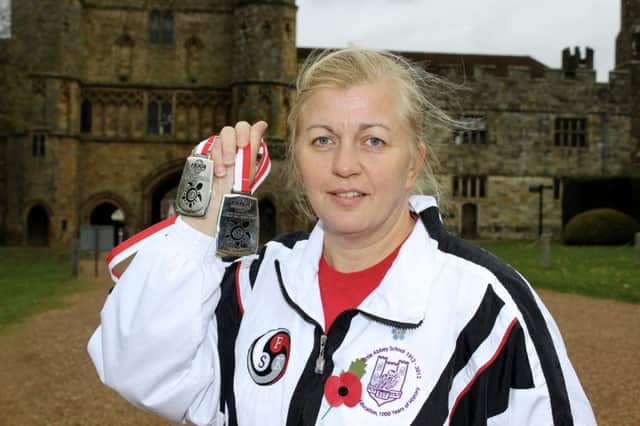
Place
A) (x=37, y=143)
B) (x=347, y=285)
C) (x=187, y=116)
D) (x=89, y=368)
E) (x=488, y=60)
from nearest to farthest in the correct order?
(x=347, y=285) → (x=89, y=368) → (x=37, y=143) → (x=187, y=116) → (x=488, y=60)

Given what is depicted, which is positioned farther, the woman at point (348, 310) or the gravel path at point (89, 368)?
the gravel path at point (89, 368)

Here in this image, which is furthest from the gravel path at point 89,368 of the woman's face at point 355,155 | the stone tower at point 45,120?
the stone tower at point 45,120

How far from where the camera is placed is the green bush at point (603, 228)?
22.0m

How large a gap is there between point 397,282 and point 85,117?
25.7 meters

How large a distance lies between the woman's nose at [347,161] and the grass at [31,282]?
25.7ft

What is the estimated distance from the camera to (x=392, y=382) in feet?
4.94

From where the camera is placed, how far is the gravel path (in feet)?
16.6

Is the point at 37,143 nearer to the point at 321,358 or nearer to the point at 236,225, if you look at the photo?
the point at 236,225

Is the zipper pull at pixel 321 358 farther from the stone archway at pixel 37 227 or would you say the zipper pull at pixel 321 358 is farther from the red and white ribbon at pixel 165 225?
the stone archway at pixel 37 227

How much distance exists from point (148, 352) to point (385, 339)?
55 centimetres

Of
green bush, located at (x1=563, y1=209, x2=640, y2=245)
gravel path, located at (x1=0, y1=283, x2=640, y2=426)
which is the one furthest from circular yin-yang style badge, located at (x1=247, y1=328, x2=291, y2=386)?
green bush, located at (x1=563, y1=209, x2=640, y2=245)

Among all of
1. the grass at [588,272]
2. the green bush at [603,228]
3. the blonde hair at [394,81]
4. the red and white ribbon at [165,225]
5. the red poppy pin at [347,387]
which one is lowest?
the grass at [588,272]

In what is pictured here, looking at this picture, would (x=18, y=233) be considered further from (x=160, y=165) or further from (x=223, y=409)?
(x=223, y=409)

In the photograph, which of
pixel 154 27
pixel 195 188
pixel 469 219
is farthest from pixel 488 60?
pixel 195 188
